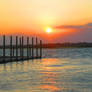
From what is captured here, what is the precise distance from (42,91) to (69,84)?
11.9 feet

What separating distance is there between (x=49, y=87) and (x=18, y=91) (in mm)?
2525

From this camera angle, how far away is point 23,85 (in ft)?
62.0

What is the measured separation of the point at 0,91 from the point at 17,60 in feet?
90.3

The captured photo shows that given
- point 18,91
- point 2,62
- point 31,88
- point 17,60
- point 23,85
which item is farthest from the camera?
point 17,60

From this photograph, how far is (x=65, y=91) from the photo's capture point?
1684 centimetres

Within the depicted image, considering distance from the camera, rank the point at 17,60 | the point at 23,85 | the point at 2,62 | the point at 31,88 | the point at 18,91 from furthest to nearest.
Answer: the point at 17,60 → the point at 2,62 → the point at 23,85 → the point at 31,88 → the point at 18,91

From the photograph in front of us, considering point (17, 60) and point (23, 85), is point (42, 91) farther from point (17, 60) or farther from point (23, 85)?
point (17, 60)

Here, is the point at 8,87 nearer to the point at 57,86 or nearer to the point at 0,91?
the point at 0,91

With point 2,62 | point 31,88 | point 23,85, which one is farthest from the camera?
point 2,62

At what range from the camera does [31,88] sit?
1766 centimetres

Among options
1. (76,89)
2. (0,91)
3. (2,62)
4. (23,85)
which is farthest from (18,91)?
(2,62)

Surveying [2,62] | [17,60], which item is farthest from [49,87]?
[17,60]

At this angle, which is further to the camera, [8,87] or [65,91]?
[8,87]

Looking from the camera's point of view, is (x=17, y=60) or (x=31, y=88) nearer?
(x=31, y=88)
